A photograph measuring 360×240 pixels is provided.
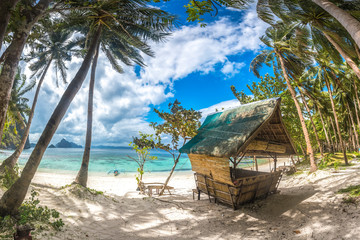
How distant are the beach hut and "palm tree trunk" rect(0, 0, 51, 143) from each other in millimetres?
5474

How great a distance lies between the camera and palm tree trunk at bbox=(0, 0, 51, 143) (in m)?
3.38

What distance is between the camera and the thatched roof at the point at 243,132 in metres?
5.83

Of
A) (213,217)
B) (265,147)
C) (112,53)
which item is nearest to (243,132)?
(265,147)

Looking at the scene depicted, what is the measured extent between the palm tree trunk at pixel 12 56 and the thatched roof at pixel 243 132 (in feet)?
18.0

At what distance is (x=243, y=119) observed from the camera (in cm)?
682

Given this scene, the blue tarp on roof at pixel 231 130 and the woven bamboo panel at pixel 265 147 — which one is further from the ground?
the blue tarp on roof at pixel 231 130

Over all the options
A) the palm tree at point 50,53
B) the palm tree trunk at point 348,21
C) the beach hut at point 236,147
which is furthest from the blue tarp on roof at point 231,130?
the palm tree at point 50,53

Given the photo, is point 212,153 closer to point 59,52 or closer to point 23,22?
point 23,22

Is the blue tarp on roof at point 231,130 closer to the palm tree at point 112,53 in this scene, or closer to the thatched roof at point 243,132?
the thatched roof at point 243,132

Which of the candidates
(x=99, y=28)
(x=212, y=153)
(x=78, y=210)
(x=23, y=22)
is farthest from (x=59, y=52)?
(x=212, y=153)

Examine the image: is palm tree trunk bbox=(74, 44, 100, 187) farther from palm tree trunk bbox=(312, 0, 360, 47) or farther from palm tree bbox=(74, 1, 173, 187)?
palm tree trunk bbox=(312, 0, 360, 47)

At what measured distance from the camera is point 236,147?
5547 mm

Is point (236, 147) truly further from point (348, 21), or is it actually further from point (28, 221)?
point (28, 221)

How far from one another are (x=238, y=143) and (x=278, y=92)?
10794 millimetres
